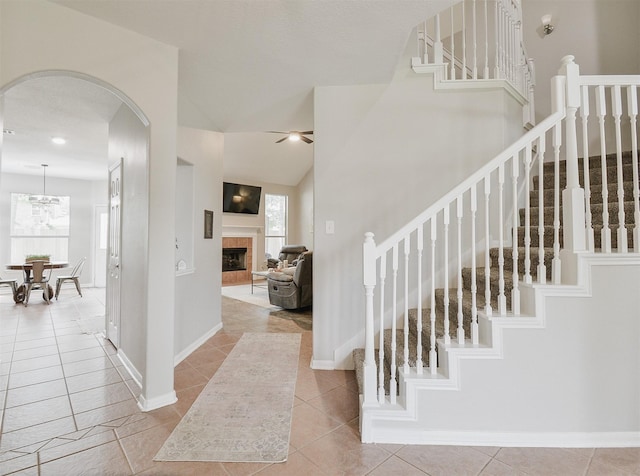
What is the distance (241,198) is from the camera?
7805 millimetres

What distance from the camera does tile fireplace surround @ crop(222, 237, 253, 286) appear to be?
774cm

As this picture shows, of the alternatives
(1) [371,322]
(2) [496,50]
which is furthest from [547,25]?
(1) [371,322]

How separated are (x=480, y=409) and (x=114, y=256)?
3754mm

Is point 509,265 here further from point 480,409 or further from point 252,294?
point 252,294

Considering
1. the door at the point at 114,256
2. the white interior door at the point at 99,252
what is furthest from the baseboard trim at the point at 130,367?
the white interior door at the point at 99,252

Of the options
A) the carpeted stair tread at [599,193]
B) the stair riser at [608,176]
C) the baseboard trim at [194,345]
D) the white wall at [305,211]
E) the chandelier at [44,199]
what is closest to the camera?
the carpeted stair tread at [599,193]

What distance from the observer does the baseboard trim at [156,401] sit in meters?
2.12

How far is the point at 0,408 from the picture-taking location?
7.10ft

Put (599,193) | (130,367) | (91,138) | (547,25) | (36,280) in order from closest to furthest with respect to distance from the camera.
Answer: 1. (599,193)
2. (130,367)
3. (547,25)
4. (91,138)
5. (36,280)

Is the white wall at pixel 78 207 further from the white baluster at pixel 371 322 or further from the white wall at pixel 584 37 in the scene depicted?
the white wall at pixel 584 37

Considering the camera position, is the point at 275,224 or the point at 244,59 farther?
the point at 275,224

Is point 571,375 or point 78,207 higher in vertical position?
point 78,207

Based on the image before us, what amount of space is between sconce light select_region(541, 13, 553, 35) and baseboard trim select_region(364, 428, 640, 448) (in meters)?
4.47

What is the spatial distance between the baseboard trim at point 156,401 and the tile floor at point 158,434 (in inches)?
1.7
